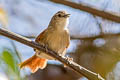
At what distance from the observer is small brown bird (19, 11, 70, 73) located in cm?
276

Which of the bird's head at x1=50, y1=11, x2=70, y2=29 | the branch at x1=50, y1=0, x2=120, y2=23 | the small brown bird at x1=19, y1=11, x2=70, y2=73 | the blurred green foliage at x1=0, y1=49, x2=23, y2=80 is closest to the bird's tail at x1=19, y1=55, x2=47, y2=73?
the small brown bird at x1=19, y1=11, x2=70, y2=73

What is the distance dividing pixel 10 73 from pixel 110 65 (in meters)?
0.57

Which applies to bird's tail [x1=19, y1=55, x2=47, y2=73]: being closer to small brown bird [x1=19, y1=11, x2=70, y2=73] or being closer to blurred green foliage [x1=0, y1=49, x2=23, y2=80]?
small brown bird [x1=19, y1=11, x2=70, y2=73]

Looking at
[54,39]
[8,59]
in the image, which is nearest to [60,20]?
[54,39]

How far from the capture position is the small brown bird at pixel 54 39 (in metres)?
2.76

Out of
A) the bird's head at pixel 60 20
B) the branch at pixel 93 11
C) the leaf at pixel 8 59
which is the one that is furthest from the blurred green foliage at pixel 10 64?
the bird's head at pixel 60 20

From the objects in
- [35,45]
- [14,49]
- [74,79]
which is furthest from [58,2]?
Result: [14,49]

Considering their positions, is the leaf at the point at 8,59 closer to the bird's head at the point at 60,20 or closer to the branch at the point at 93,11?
the branch at the point at 93,11

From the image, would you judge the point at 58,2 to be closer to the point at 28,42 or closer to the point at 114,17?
the point at 114,17

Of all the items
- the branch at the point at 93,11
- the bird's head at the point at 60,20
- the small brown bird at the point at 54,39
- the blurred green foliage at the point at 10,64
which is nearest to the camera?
the blurred green foliage at the point at 10,64

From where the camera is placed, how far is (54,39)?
9.23 ft

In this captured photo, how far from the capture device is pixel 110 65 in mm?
1368

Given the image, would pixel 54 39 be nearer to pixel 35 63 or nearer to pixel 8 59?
pixel 35 63

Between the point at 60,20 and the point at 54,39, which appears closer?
the point at 54,39
